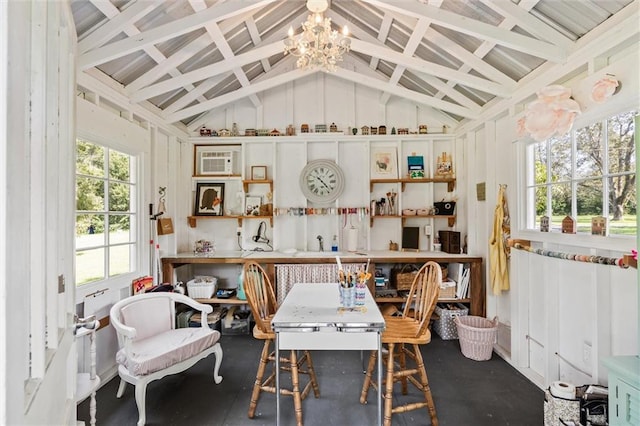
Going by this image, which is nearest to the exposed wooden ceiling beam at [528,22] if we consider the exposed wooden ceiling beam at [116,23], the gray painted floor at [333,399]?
the exposed wooden ceiling beam at [116,23]

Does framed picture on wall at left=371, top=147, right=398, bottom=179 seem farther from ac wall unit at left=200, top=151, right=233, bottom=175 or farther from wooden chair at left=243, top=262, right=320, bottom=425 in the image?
wooden chair at left=243, top=262, right=320, bottom=425

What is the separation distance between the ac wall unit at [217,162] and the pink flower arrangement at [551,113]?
3235 millimetres

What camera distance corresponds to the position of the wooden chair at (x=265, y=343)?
196 cm

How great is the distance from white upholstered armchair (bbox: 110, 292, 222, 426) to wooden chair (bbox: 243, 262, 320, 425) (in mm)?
521

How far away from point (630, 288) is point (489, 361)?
1517mm

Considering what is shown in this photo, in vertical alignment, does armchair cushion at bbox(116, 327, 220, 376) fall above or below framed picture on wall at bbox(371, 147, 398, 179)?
below

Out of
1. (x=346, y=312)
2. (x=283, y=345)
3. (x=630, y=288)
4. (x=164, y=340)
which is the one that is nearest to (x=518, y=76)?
(x=630, y=288)

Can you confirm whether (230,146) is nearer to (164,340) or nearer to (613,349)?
(164,340)

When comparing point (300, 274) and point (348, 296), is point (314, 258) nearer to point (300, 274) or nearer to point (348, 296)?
point (300, 274)

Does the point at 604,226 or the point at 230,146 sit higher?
the point at 230,146

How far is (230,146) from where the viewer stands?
4086 mm

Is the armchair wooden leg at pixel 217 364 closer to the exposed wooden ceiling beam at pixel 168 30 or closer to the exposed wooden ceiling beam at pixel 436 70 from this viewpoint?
the exposed wooden ceiling beam at pixel 168 30

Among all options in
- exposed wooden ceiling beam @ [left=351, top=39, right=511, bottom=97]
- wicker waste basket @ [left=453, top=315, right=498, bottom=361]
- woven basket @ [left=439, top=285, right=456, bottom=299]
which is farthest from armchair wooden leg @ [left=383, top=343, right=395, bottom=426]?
exposed wooden ceiling beam @ [left=351, top=39, right=511, bottom=97]

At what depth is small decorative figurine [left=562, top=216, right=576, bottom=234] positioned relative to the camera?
7.10ft
